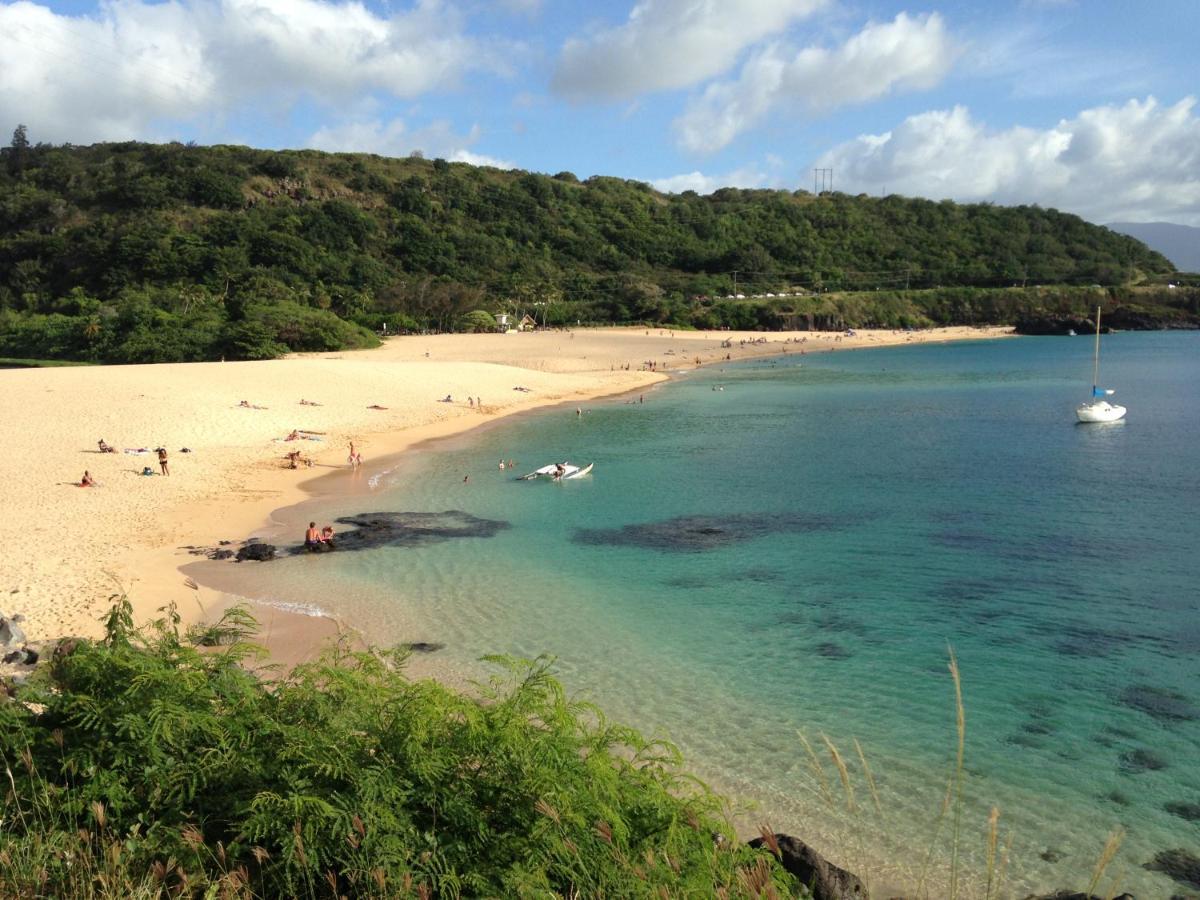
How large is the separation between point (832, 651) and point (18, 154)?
132853 mm

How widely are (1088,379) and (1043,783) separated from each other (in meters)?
59.6

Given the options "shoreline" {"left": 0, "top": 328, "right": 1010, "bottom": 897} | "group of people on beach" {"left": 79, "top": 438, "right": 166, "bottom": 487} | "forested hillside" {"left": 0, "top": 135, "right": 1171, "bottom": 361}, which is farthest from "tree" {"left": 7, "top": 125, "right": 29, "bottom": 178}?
"group of people on beach" {"left": 79, "top": 438, "right": 166, "bottom": 487}

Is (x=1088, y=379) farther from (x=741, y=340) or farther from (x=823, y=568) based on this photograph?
(x=823, y=568)

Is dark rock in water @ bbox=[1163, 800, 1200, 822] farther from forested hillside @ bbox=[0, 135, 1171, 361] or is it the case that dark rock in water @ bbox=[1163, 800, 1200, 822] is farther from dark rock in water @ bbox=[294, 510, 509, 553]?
forested hillside @ bbox=[0, 135, 1171, 361]

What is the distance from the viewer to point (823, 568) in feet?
62.7

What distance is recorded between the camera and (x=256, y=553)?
19.6m

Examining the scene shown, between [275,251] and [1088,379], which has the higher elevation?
[275,251]

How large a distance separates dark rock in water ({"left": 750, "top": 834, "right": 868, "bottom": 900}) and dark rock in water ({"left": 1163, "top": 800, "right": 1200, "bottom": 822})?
497cm

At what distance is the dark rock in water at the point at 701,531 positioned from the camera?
2147 centimetres

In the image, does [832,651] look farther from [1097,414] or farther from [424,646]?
[1097,414]

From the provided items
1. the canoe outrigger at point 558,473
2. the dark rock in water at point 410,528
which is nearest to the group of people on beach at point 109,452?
the dark rock in water at point 410,528

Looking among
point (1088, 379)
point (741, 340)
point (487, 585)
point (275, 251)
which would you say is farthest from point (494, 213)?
point (487, 585)

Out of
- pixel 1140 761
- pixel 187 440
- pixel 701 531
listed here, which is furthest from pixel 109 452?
pixel 1140 761

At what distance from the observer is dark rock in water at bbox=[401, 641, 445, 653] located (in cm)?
1434
